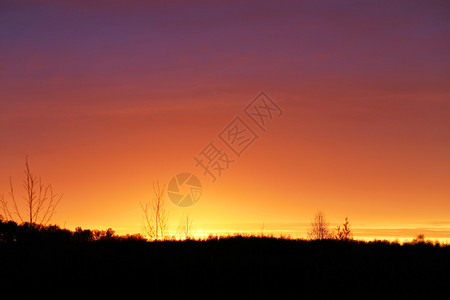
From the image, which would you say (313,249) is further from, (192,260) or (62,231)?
(62,231)

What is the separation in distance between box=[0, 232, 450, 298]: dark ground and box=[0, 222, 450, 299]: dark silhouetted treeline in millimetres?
21

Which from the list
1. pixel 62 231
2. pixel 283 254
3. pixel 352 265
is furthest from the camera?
pixel 62 231

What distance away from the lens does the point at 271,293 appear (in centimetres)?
1023

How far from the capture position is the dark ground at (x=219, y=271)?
1035cm

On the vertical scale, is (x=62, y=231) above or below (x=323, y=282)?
above

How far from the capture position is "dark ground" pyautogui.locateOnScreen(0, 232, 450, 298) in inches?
408

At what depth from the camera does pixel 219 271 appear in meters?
11.3

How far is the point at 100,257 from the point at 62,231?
9.11m

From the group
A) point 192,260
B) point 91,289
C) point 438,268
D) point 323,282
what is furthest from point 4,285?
point 438,268

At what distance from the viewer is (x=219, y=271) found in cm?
1132

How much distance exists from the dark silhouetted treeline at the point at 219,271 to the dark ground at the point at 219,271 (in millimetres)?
21

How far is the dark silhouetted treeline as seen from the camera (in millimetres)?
10320

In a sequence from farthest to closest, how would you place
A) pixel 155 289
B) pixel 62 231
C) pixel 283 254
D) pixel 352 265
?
pixel 62 231, pixel 283 254, pixel 352 265, pixel 155 289

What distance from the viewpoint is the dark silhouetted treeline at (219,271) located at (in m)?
10.3
